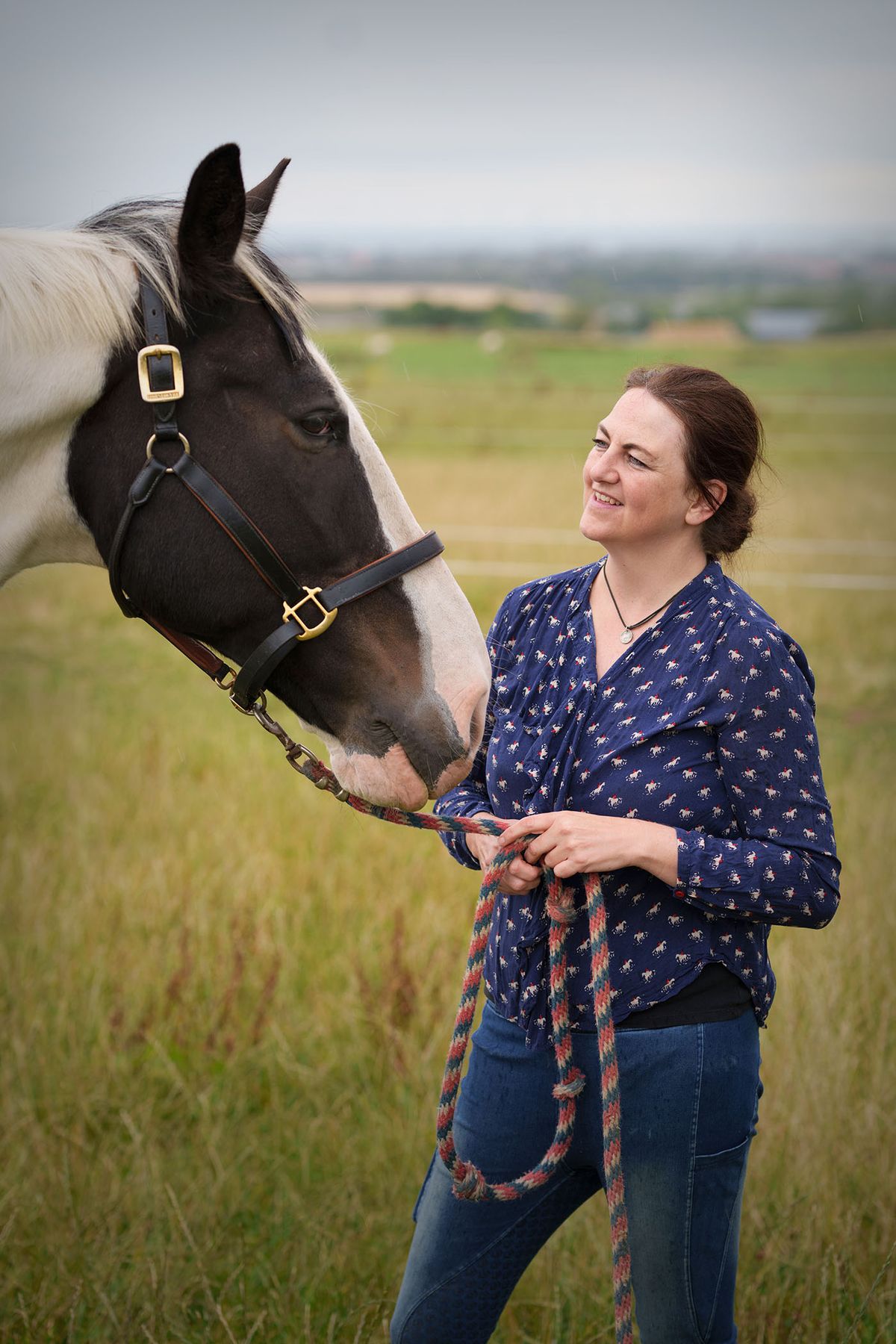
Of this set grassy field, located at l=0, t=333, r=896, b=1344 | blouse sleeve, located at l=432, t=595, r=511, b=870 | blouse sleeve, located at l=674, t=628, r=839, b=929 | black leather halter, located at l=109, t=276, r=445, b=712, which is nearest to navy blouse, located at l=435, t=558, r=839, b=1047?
blouse sleeve, located at l=674, t=628, r=839, b=929

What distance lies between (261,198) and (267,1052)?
7.61ft

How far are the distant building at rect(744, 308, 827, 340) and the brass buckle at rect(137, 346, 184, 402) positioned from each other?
3640cm

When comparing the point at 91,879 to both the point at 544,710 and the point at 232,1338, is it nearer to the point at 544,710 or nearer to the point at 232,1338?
the point at 232,1338

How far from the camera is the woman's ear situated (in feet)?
6.40

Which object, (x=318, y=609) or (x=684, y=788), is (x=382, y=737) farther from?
(x=684, y=788)

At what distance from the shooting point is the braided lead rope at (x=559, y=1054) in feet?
5.71

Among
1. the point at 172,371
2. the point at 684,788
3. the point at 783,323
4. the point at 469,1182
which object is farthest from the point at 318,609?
the point at 783,323

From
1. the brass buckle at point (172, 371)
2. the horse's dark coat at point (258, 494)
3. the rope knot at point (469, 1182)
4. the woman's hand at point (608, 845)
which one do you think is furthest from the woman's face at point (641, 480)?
the rope knot at point (469, 1182)

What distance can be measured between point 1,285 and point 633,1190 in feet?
5.95

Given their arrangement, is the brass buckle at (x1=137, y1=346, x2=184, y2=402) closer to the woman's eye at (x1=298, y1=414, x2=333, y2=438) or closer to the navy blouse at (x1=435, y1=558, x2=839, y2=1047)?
the woman's eye at (x1=298, y1=414, x2=333, y2=438)

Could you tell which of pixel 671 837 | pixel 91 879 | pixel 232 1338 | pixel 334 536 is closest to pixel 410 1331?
pixel 232 1338

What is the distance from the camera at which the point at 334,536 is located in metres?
1.91

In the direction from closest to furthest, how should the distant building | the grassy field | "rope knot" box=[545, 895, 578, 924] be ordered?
"rope knot" box=[545, 895, 578, 924] < the grassy field < the distant building

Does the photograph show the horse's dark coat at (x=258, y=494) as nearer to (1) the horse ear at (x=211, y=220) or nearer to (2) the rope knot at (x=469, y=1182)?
(1) the horse ear at (x=211, y=220)
